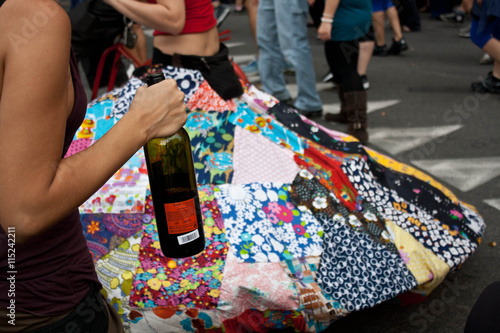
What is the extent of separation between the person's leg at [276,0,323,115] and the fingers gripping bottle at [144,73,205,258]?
338 centimetres

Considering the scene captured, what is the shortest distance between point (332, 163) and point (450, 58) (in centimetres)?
517

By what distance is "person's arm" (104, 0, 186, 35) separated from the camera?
99.7 inches

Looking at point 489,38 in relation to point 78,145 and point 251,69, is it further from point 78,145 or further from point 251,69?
point 78,145

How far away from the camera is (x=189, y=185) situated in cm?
164

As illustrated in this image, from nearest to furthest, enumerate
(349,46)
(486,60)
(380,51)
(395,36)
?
(349,46), (486,60), (395,36), (380,51)

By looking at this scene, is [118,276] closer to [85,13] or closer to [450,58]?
[85,13]

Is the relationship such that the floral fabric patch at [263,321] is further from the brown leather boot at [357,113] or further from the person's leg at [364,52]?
the person's leg at [364,52]

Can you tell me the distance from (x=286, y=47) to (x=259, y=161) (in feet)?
8.50

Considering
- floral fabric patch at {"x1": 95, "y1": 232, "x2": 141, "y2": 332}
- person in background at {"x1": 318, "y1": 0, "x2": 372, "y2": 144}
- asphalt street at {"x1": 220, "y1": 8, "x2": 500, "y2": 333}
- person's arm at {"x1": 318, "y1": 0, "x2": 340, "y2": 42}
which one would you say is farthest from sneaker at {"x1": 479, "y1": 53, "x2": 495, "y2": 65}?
floral fabric patch at {"x1": 95, "y1": 232, "x2": 141, "y2": 332}

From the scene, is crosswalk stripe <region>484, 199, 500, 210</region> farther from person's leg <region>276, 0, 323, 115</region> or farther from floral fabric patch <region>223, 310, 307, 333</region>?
person's leg <region>276, 0, 323, 115</region>

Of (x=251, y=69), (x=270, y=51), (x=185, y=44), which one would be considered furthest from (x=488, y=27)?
(x=185, y=44)

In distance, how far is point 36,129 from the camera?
935mm

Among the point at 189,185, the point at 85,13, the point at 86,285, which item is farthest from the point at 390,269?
the point at 85,13

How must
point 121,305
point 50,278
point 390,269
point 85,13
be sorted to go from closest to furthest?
1. point 50,278
2. point 121,305
3. point 390,269
4. point 85,13
